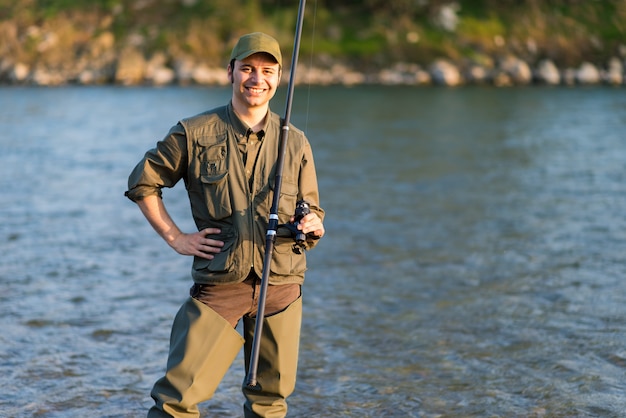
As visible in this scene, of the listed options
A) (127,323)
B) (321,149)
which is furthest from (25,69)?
(127,323)

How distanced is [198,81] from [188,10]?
555 inches

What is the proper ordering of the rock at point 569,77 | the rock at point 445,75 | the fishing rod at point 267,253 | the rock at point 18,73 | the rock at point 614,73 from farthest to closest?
the rock at point 614,73
the rock at point 569,77
the rock at point 18,73
the rock at point 445,75
the fishing rod at point 267,253

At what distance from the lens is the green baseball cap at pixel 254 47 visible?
4.45 meters

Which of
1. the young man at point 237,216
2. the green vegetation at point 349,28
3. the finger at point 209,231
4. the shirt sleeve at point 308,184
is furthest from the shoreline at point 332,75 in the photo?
the finger at point 209,231

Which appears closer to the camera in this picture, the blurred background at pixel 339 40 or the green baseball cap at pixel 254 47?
the green baseball cap at pixel 254 47

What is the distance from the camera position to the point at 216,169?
4.55m

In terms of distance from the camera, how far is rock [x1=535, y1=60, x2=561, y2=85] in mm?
59688

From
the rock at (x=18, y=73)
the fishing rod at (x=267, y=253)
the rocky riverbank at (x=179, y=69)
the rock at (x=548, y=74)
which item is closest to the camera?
the fishing rod at (x=267, y=253)

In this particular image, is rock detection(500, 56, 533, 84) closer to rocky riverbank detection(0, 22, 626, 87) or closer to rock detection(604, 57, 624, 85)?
rocky riverbank detection(0, 22, 626, 87)

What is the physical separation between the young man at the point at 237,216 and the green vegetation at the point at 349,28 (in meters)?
58.3

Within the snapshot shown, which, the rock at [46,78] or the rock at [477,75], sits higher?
the rock at [477,75]

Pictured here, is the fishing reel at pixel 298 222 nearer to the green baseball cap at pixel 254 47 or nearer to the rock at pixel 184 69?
the green baseball cap at pixel 254 47

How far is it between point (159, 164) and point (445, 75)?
2180 inches

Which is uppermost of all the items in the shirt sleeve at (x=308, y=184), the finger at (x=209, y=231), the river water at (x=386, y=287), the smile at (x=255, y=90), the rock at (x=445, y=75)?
the rock at (x=445, y=75)
